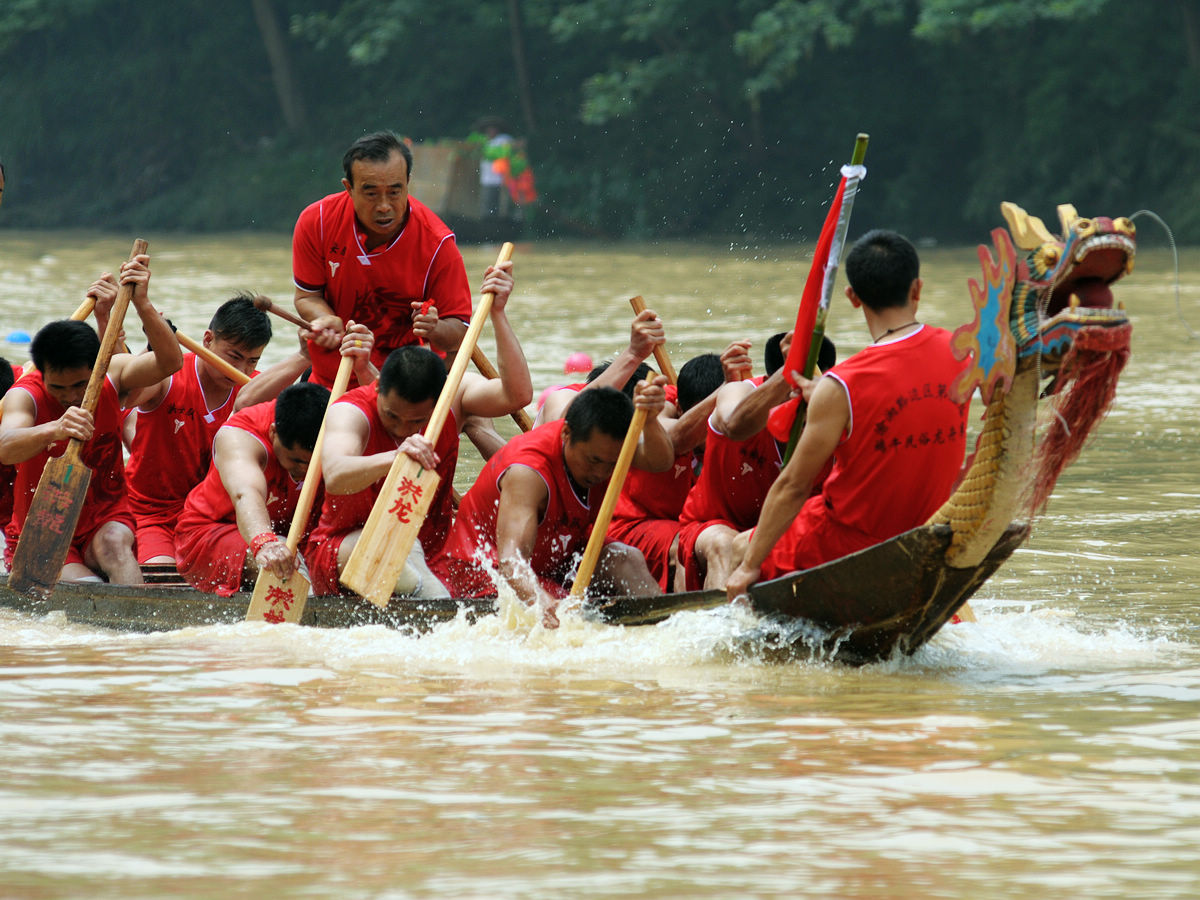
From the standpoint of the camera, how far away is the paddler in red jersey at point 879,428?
4492 millimetres

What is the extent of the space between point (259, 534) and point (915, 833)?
270 cm

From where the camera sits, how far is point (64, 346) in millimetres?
5871

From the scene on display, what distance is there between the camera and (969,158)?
2517cm

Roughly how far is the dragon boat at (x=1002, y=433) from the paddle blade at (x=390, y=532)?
1.02 m

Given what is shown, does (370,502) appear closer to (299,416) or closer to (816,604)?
(299,416)

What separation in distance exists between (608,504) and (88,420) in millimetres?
1810

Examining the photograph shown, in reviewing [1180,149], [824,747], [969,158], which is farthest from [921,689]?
[969,158]

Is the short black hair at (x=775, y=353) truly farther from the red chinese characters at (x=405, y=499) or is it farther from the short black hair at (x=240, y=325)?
the short black hair at (x=240, y=325)

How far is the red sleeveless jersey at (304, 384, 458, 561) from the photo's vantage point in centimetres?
557

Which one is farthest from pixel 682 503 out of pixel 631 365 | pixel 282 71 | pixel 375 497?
pixel 282 71

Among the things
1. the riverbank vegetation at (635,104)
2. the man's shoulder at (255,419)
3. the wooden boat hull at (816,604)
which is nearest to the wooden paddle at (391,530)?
the wooden boat hull at (816,604)

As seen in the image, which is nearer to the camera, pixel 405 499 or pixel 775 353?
pixel 405 499

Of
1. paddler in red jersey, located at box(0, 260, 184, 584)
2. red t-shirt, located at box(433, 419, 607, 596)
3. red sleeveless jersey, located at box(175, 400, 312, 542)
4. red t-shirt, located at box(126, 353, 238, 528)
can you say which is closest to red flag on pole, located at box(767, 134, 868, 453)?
red t-shirt, located at box(433, 419, 607, 596)

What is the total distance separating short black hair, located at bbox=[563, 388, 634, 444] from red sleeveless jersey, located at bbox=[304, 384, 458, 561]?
1.67ft
